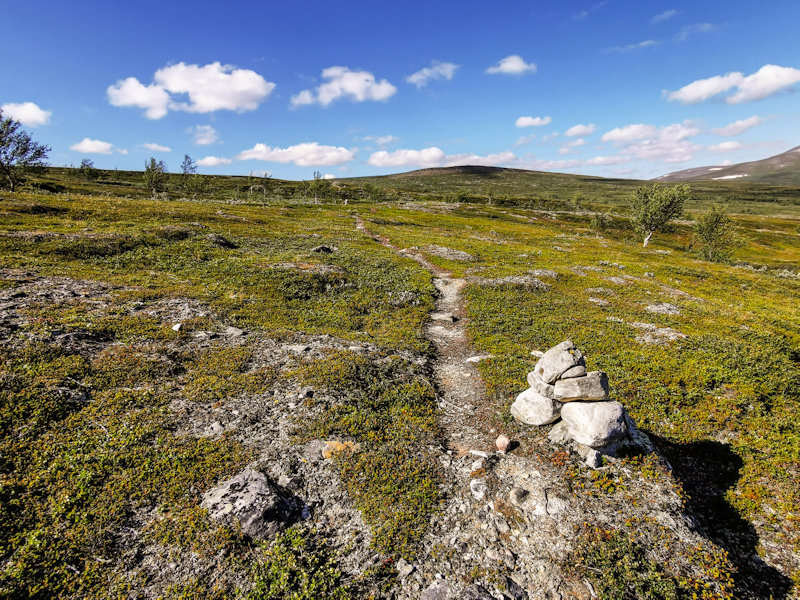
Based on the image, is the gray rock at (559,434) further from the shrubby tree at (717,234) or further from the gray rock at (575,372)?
the shrubby tree at (717,234)

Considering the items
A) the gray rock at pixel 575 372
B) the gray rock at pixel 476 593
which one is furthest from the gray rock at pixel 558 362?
the gray rock at pixel 476 593

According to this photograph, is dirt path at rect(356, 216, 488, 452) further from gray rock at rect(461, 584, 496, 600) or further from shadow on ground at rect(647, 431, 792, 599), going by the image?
shadow on ground at rect(647, 431, 792, 599)

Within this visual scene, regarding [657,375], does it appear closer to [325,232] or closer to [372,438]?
[372,438]

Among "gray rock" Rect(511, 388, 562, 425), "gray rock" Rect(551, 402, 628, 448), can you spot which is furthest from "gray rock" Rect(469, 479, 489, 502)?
"gray rock" Rect(551, 402, 628, 448)

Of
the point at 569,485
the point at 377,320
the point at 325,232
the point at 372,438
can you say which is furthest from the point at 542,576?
the point at 325,232

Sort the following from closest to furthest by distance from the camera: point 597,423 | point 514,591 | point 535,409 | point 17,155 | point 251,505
Result: point 514,591 → point 251,505 → point 597,423 → point 535,409 → point 17,155

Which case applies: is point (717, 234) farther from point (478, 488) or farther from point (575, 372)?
point (478, 488)

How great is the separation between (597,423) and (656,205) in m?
89.3

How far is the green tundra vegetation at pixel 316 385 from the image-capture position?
9.29 meters

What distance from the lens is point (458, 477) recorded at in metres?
12.7

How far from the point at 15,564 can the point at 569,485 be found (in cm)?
1560

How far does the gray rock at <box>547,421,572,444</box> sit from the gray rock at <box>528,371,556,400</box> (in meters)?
1.17

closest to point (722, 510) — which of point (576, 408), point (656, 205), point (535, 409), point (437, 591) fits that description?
point (576, 408)

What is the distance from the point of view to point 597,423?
13.2 m
